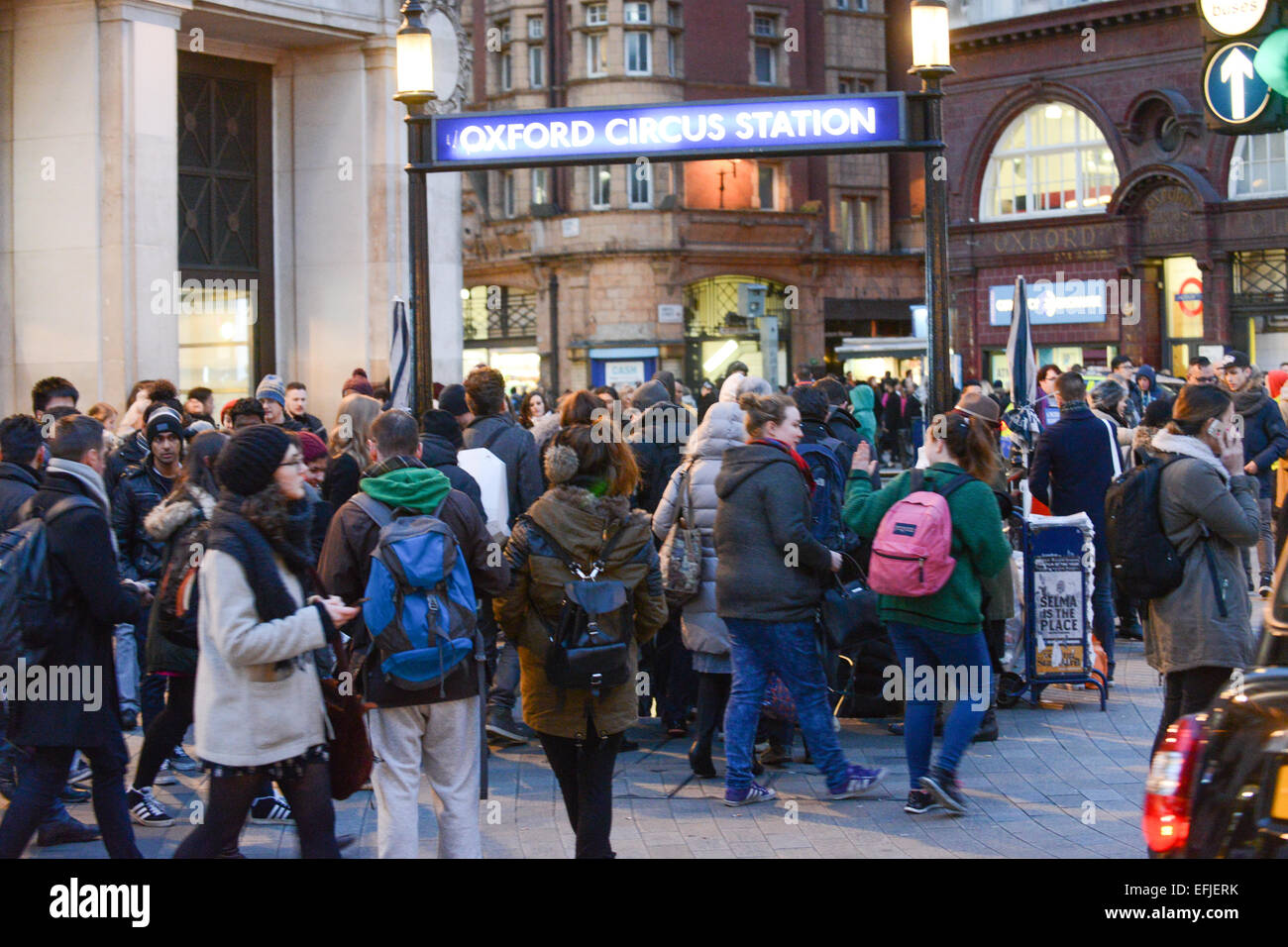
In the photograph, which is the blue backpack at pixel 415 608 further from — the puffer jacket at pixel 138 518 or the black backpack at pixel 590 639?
the puffer jacket at pixel 138 518

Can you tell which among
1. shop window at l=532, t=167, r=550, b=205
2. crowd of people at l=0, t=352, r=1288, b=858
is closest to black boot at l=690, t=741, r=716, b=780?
crowd of people at l=0, t=352, r=1288, b=858

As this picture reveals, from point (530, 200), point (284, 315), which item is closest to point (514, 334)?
point (530, 200)

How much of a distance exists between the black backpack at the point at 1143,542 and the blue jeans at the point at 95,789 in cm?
444

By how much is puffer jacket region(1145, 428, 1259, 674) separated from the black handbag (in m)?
1.68

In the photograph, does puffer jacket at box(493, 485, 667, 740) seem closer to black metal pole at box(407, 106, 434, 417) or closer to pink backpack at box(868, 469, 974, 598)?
pink backpack at box(868, 469, 974, 598)

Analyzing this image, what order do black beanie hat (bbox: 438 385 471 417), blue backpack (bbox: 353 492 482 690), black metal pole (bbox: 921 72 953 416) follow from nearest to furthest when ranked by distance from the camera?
blue backpack (bbox: 353 492 482 690) → black metal pole (bbox: 921 72 953 416) → black beanie hat (bbox: 438 385 471 417)

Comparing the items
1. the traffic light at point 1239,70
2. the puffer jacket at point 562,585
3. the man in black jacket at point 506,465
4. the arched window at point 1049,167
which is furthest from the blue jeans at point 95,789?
the arched window at point 1049,167

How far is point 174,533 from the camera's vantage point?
700cm

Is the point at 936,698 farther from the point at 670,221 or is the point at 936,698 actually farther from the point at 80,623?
the point at 670,221

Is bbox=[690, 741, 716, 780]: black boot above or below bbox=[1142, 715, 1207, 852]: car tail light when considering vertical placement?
below

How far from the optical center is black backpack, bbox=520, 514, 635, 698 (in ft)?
19.9

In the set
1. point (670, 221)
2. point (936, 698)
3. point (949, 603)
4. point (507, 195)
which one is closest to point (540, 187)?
point (507, 195)

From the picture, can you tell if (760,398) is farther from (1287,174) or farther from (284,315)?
(1287,174)

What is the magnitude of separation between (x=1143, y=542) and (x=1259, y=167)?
27.2m
